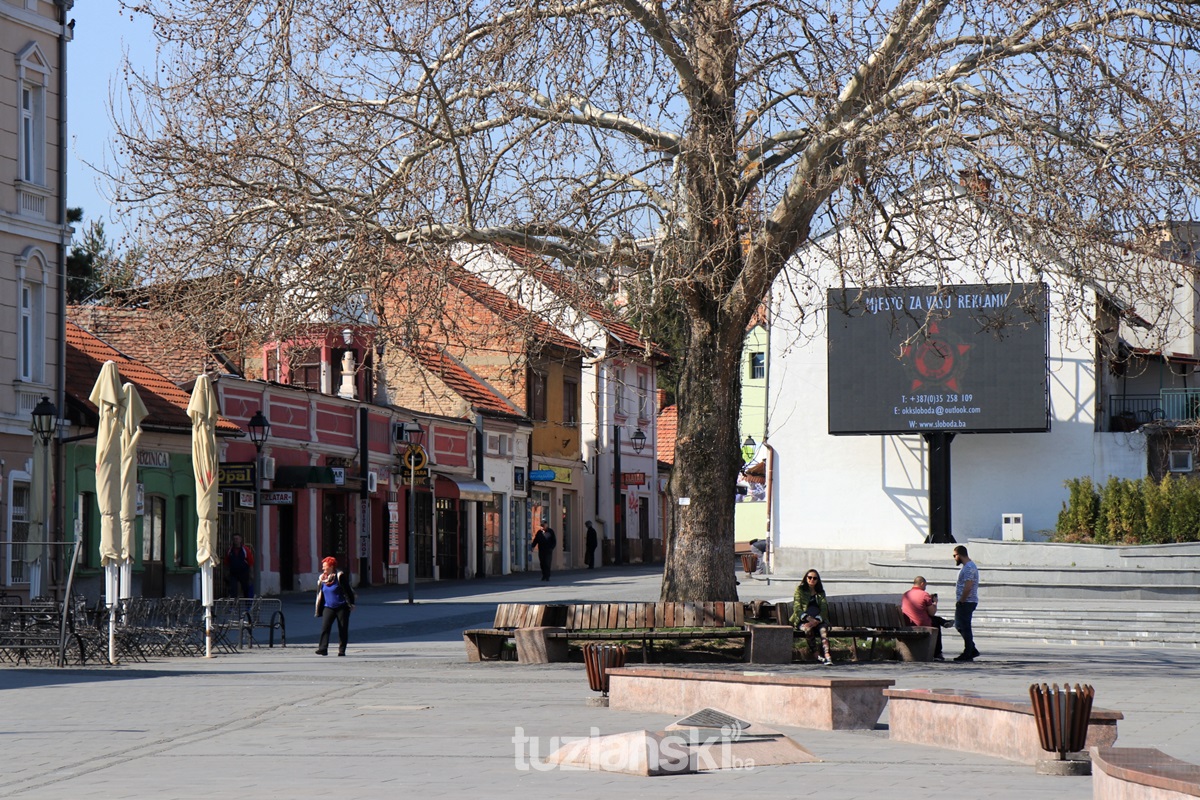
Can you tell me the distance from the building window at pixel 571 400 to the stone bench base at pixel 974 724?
47.8 metres

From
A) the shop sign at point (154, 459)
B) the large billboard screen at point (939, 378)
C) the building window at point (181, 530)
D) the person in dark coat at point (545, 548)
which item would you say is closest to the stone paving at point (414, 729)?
the shop sign at point (154, 459)

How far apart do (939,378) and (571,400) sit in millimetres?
20831

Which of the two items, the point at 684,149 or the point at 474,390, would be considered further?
the point at 474,390

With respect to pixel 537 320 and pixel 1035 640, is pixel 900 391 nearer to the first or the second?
pixel 1035 640

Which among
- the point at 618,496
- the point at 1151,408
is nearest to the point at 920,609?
the point at 1151,408

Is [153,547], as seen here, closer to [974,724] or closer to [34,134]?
[34,134]

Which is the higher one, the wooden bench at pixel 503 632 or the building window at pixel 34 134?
the building window at pixel 34 134

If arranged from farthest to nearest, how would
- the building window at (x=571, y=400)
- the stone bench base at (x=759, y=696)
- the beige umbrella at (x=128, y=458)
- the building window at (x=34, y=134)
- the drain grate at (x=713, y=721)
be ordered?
the building window at (x=571, y=400) → the building window at (x=34, y=134) → the beige umbrella at (x=128, y=458) → the stone bench base at (x=759, y=696) → the drain grate at (x=713, y=721)

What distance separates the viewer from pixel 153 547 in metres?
37.1

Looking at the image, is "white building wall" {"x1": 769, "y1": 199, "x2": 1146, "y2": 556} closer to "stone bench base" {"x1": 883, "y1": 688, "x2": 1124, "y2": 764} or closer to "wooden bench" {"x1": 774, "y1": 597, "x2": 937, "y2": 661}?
"wooden bench" {"x1": 774, "y1": 597, "x2": 937, "y2": 661}

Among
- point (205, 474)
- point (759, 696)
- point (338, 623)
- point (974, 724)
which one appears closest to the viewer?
point (974, 724)

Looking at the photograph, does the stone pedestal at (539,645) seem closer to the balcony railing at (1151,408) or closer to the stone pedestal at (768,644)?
the stone pedestal at (768,644)

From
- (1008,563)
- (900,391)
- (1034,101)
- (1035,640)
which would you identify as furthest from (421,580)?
(1034,101)

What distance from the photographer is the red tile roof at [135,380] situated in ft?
117
